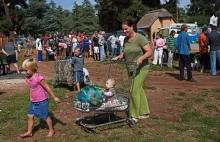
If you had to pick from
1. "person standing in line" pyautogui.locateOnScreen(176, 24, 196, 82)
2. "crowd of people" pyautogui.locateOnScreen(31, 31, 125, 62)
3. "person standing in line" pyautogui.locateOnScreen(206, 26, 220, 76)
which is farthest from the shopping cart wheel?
"crowd of people" pyautogui.locateOnScreen(31, 31, 125, 62)

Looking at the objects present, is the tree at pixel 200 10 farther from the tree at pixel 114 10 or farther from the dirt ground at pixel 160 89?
the dirt ground at pixel 160 89

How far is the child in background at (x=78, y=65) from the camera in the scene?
9547 mm

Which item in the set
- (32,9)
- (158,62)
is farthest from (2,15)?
(158,62)

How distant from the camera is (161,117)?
273 inches

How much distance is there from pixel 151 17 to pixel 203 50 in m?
37.8

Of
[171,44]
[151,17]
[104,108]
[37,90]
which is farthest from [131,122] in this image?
→ [151,17]

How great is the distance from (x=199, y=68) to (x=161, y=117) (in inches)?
359

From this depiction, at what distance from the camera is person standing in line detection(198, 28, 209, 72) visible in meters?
14.0

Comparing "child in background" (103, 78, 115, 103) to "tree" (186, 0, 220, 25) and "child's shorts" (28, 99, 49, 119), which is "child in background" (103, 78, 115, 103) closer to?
"child's shorts" (28, 99, 49, 119)

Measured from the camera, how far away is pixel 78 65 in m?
9.62

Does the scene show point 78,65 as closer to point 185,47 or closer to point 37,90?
point 37,90

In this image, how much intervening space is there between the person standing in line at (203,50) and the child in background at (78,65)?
6528mm

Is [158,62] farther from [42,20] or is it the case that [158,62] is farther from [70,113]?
[42,20]

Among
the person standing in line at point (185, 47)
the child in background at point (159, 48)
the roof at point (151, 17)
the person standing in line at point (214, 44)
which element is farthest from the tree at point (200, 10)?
the person standing in line at point (185, 47)
